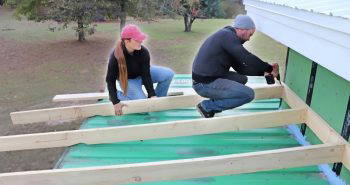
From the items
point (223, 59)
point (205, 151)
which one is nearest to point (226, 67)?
point (223, 59)

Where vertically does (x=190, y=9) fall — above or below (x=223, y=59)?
below

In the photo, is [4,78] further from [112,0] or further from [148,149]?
[148,149]

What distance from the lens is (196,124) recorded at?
3.52 metres

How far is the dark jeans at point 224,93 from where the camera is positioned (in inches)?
150

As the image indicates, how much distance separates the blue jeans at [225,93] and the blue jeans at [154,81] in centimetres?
91

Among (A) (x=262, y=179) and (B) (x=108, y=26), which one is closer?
(A) (x=262, y=179)

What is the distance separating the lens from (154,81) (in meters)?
4.87

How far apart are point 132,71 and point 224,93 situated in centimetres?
122

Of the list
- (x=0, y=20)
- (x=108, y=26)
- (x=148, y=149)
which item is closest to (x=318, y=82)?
(x=148, y=149)

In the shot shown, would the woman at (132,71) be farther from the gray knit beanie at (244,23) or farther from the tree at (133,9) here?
the tree at (133,9)

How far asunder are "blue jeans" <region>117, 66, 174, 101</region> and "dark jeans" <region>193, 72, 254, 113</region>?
86 cm

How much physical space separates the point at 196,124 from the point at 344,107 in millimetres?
1258

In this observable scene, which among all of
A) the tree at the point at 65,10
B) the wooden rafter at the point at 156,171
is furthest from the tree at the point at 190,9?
the wooden rafter at the point at 156,171

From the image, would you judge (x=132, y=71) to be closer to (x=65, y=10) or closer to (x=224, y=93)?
(x=224, y=93)
